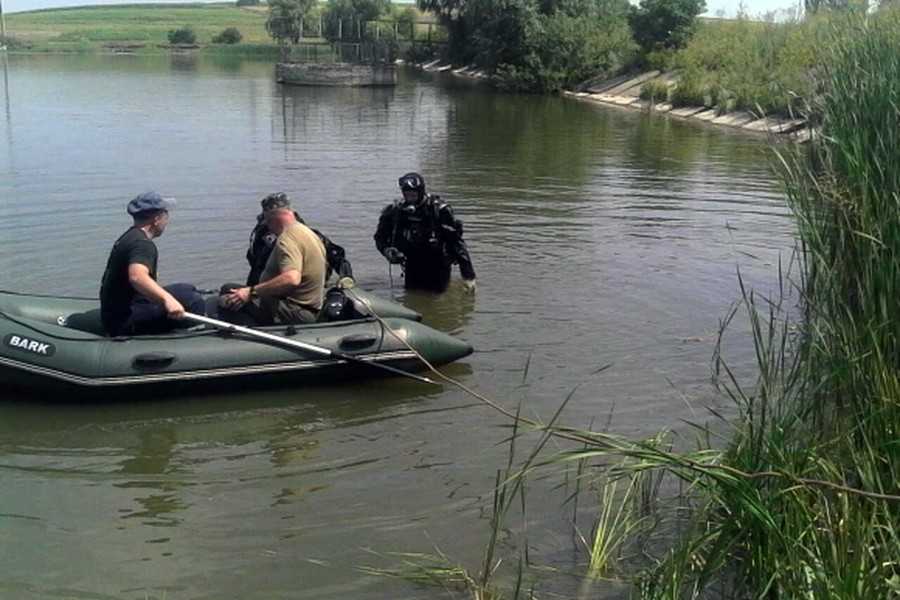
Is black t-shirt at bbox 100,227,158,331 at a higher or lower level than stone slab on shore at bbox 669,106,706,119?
lower

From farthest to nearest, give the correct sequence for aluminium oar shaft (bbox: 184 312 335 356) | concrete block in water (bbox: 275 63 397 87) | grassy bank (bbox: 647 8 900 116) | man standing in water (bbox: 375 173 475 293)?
concrete block in water (bbox: 275 63 397 87) < man standing in water (bbox: 375 173 475 293) < aluminium oar shaft (bbox: 184 312 335 356) < grassy bank (bbox: 647 8 900 116)

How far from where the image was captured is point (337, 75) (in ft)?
146

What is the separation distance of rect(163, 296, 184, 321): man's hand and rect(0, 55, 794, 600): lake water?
0.60 meters

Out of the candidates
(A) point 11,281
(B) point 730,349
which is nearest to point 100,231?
(A) point 11,281

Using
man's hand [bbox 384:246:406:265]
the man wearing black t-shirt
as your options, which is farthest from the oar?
man's hand [bbox 384:246:406:265]

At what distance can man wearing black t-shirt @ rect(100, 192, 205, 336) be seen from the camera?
21.9ft

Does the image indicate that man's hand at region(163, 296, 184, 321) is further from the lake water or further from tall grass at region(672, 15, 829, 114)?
tall grass at region(672, 15, 829, 114)

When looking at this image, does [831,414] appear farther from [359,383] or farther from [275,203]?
[275,203]

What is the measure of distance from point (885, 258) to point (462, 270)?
5614 millimetres

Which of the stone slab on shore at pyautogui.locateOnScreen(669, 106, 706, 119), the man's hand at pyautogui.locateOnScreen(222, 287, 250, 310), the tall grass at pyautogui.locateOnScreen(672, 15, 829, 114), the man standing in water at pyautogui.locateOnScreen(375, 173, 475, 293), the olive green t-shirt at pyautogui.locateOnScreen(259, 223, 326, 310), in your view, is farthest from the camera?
the stone slab on shore at pyautogui.locateOnScreen(669, 106, 706, 119)

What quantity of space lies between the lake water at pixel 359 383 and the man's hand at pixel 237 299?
0.69m

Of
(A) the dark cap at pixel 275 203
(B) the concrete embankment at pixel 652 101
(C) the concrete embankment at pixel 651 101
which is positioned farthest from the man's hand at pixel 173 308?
(C) the concrete embankment at pixel 651 101

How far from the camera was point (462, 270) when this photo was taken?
9422mm

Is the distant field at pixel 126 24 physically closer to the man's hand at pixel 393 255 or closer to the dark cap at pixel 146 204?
the man's hand at pixel 393 255
